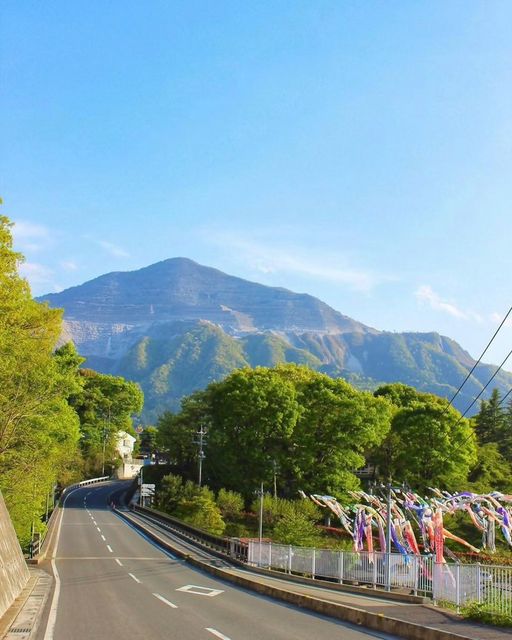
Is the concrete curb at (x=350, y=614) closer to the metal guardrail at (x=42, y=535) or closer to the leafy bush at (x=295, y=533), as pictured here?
the metal guardrail at (x=42, y=535)

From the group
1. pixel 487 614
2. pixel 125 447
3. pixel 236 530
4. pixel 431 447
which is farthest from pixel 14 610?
pixel 125 447

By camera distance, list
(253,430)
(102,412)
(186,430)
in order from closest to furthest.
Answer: (253,430) → (186,430) → (102,412)

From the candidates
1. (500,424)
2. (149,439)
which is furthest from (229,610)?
(149,439)

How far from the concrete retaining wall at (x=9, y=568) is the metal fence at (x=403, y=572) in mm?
10509

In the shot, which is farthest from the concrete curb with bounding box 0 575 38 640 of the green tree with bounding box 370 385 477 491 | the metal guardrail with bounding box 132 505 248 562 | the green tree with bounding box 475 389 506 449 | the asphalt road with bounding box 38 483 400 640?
the green tree with bounding box 475 389 506 449

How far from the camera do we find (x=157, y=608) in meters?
16.4

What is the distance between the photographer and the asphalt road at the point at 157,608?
12.8 meters

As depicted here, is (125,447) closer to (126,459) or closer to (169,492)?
(126,459)

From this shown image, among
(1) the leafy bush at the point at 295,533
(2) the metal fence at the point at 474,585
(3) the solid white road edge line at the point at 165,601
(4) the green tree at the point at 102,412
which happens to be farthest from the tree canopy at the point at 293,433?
(2) the metal fence at the point at 474,585

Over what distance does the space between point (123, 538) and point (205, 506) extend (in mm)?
13009

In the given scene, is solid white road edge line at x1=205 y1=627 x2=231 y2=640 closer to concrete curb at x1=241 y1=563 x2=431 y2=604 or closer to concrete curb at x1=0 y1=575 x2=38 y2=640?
concrete curb at x1=0 y1=575 x2=38 y2=640

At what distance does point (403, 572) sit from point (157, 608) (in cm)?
780

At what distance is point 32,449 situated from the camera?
3262 centimetres

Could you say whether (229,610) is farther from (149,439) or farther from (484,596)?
(149,439)
